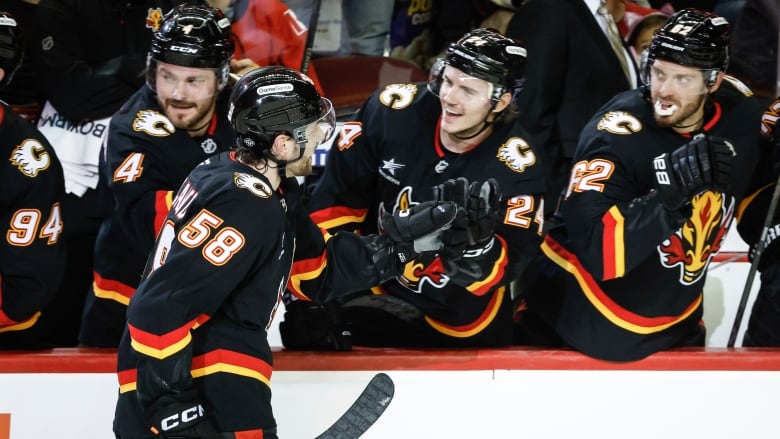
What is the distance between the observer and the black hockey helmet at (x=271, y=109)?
98.7 inches

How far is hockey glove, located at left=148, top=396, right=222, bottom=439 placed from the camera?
2.38 meters

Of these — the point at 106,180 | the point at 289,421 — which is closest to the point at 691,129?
the point at 289,421

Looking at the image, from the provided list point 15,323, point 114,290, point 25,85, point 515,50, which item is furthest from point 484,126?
point 25,85

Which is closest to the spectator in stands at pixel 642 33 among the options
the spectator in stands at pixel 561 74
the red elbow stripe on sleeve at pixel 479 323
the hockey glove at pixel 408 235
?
the spectator in stands at pixel 561 74

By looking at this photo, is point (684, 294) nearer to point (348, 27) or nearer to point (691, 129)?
point (691, 129)

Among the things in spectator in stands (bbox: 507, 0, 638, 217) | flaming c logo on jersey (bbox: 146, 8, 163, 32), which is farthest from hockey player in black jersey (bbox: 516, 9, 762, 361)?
flaming c logo on jersey (bbox: 146, 8, 163, 32)

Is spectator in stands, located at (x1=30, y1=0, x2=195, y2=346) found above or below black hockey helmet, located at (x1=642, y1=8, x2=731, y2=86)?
below

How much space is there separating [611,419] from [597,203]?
51cm

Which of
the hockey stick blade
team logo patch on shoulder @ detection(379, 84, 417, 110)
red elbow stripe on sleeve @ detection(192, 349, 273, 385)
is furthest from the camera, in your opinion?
team logo patch on shoulder @ detection(379, 84, 417, 110)

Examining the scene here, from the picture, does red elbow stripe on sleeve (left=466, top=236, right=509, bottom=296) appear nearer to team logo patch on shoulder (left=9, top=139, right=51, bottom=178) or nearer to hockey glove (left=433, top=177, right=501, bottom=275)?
hockey glove (left=433, top=177, right=501, bottom=275)

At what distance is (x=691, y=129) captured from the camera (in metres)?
3.07

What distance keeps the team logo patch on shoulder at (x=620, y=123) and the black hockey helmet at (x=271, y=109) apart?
0.81 metres

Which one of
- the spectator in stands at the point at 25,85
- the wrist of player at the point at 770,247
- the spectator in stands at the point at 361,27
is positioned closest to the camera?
the wrist of player at the point at 770,247

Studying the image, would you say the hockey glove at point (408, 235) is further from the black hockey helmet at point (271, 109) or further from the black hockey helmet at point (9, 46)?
the black hockey helmet at point (9, 46)
